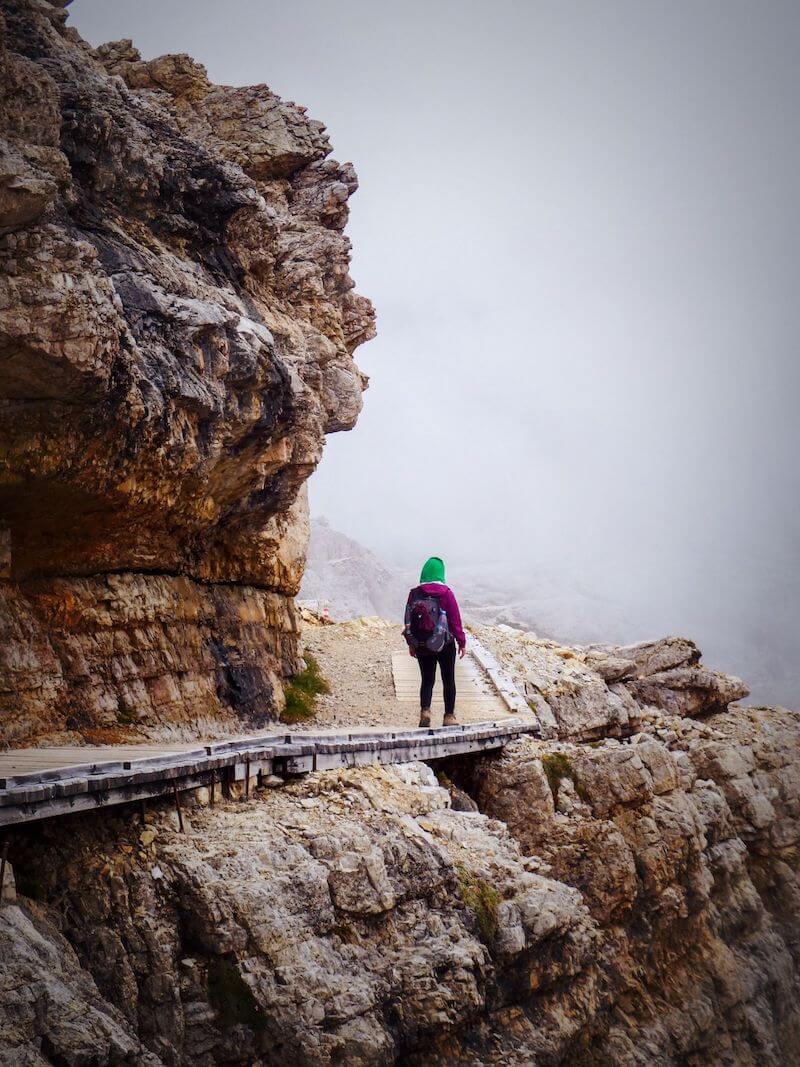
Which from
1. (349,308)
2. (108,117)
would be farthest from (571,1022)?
(349,308)

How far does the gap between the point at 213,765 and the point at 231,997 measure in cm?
269

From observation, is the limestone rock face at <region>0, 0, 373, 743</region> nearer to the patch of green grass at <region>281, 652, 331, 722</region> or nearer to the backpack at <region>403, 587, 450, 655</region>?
the patch of green grass at <region>281, 652, 331, 722</region>

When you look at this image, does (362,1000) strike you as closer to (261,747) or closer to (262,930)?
(262,930)

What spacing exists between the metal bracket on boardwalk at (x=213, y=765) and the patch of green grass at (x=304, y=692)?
5.23 meters

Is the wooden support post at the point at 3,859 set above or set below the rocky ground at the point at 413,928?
above

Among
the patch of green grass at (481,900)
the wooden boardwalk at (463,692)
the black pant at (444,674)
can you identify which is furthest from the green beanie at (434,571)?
the patch of green grass at (481,900)

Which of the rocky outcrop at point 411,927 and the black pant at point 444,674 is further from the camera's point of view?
the black pant at point 444,674

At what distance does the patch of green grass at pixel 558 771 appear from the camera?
1654 cm

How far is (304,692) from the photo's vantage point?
20672 millimetres

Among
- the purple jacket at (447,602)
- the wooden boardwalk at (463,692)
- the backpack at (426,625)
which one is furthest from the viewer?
the wooden boardwalk at (463,692)

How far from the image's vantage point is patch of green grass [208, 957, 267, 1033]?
790 centimetres

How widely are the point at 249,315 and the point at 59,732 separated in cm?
961

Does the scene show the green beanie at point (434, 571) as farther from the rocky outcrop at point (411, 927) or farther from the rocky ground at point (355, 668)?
the rocky ground at point (355, 668)

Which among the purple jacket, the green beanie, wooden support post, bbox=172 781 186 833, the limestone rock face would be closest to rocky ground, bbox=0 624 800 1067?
wooden support post, bbox=172 781 186 833
